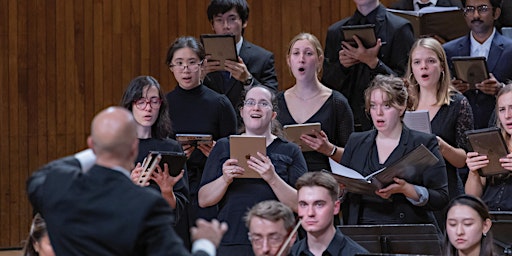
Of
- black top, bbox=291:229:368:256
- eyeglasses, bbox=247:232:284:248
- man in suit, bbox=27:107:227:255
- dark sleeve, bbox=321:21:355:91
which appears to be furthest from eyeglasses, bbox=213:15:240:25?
man in suit, bbox=27:107:227:255

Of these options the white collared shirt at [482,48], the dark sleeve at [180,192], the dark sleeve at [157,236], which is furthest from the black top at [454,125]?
the dark sleeve at [157,236]

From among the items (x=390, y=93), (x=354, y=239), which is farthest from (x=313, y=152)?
(x=354, y=239)

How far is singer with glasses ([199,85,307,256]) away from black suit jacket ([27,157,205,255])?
1.88 m

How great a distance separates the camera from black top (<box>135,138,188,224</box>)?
5301 mm

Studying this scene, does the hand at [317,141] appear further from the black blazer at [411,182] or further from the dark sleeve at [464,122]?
the dark sleeve at [464,122]

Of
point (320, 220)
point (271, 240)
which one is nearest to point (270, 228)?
point (271, 240)

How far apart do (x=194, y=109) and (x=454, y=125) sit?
141 cm

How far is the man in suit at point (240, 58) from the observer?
648cm

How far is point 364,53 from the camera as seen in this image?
6.28m

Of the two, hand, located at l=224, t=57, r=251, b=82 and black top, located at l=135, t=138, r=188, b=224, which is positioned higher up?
hand, located at l=224, t=57, r=251, b=82

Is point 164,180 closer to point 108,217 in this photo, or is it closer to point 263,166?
point 263,166

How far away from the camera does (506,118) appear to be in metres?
5.48

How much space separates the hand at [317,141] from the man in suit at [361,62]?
76cm

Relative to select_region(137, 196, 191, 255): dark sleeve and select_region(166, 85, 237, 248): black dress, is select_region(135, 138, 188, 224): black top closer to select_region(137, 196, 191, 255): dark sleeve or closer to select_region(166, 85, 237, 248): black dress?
select_region(166, 85, 237, 248): black dress
